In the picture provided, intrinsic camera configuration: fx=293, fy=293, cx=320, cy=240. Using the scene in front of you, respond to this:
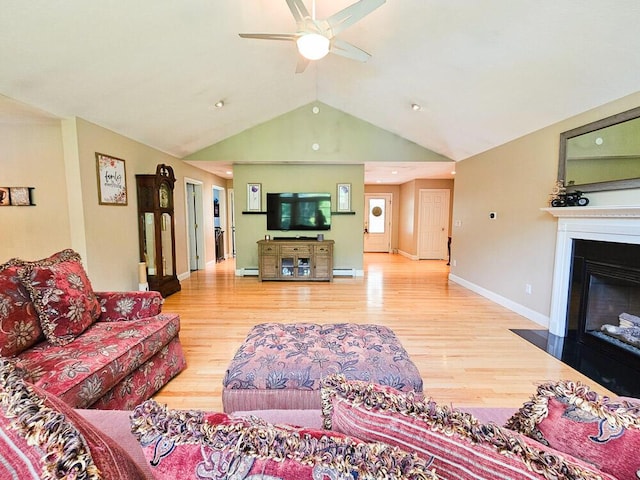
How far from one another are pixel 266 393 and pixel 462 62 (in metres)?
3.31

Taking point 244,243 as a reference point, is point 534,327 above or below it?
below

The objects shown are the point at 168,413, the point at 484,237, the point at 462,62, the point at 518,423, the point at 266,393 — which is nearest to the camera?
the point at 168,413

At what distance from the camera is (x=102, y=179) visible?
140 inches

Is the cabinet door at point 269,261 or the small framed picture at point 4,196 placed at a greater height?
the small framed picture at point 4,196

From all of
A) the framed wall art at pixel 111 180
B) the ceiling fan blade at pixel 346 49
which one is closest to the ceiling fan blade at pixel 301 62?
the ceiling fan blade at pixel 346 49

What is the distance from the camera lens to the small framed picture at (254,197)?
5.82 m

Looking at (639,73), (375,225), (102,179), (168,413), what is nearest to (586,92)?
(639,73)

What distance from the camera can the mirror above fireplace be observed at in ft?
7.96

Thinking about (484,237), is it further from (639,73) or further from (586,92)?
(639,73)

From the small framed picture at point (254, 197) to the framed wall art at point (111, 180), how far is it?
2.22 meters

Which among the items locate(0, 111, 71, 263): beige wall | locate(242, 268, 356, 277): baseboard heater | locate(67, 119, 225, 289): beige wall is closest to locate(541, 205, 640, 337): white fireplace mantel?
locate(242, 268, 356, 277): baseboard heater

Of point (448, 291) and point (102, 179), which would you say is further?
point (448, 291)

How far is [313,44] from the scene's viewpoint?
2.22 m

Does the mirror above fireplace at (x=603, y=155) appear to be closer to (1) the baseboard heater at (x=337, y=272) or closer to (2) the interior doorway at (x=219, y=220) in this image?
(1) the baseboard heater at (x=337, y=272)
